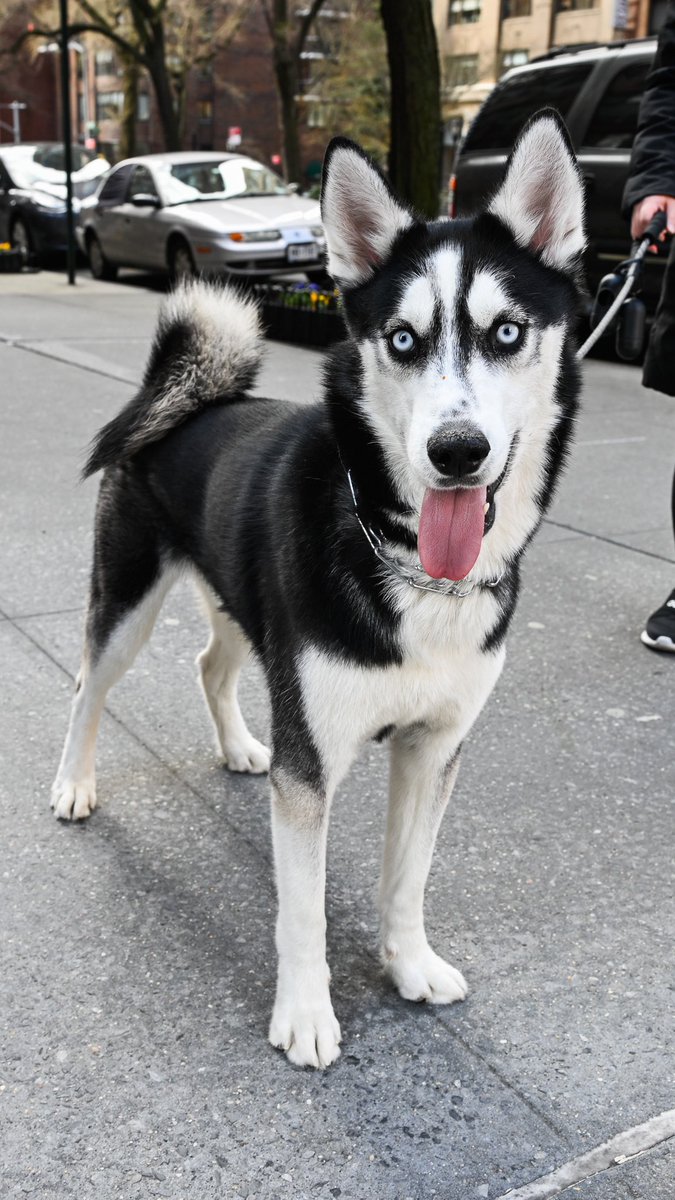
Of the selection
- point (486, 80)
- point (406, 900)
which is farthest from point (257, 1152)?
point (486, 80)

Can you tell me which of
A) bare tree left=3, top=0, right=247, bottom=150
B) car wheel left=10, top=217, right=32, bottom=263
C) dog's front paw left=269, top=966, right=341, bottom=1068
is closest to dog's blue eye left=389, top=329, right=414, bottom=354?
dog's front paw left=269, top=966, right=341, bottom=1068

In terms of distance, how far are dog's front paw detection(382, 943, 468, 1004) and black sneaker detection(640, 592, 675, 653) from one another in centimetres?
217

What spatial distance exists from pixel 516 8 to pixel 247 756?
54.5 m

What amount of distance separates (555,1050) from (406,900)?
43cm

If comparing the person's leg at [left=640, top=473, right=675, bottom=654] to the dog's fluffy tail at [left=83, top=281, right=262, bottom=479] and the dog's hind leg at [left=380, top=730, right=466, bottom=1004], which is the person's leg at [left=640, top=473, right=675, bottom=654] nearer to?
the dog's fluffy tail at [left=83, top=281, right=262, bottom=479]

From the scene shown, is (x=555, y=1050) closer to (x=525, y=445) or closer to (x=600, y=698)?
(x=525, y=445)

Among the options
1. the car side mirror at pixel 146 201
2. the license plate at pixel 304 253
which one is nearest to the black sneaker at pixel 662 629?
the license plate at pixel 304 253

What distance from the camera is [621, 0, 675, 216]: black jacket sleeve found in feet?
13.1

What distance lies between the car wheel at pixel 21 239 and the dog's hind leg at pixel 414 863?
677 inches

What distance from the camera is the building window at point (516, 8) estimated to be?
50.2 metres

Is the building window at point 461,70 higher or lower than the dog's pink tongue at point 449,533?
higher

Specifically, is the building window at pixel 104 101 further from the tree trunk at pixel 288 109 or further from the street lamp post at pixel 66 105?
the street lamp post at pixel 66 105

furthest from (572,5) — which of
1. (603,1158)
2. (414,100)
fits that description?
(603,1158)

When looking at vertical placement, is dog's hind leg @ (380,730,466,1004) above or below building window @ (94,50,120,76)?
below
